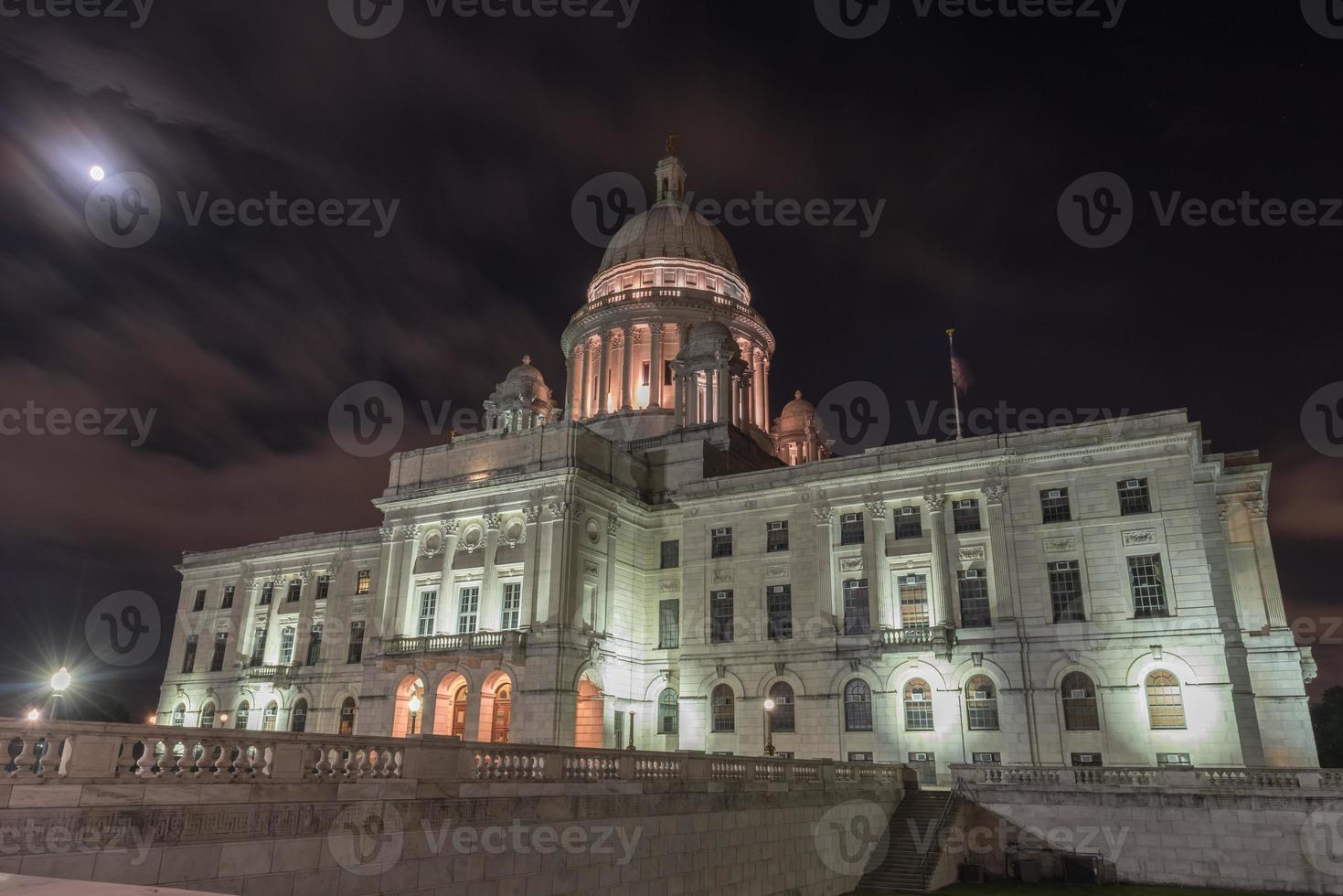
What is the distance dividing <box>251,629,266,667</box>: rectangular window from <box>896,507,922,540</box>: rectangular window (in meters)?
44.9

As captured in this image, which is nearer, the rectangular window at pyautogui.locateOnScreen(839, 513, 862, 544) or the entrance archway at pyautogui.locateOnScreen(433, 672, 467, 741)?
the rectangular window at pyautogui.locateOnScreen(839, 513, 862, 544)

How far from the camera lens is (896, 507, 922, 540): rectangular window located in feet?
148

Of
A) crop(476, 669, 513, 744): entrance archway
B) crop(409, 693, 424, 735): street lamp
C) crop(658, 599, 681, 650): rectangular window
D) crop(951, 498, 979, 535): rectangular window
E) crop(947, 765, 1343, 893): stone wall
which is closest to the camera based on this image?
crop(947, 765, 1343, 893): stone wall

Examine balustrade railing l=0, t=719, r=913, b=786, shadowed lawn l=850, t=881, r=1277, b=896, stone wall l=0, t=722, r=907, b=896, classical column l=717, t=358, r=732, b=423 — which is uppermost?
classical column l=717, t=358, r=732, b=423

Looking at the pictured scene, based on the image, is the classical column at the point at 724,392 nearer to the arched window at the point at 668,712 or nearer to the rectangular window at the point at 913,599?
the arched window at the point at 668,712

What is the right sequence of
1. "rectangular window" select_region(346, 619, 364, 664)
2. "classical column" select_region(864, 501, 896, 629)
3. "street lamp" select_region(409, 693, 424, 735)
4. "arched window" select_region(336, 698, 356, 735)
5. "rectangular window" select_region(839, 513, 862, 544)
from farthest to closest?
"rectangular window" select_region(346, 619, 364, 664) → "arched window" select_region(336, 698, 356, 735) → "street lamp" select_region(409, 693, 424, 735) → "rectangular window" select_region(839, 513, 862, 544) → "classical column" select_region(864, 501, 896, 629)

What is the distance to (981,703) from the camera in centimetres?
4103

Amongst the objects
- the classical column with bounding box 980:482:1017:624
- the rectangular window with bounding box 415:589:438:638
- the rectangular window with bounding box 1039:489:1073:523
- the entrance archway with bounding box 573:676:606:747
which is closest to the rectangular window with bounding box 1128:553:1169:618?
the rectangular window with bounding box 1039:489:1073:523

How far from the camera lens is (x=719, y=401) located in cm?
6156

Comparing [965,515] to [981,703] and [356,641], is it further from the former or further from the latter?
[356,641]

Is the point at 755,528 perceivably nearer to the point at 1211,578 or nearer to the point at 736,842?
the point at 1211,578

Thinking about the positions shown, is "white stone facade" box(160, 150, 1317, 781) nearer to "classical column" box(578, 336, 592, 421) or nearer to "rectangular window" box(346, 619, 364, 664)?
"rectangular window" box(346, 619, 364, 664)

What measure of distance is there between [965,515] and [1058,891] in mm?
18734

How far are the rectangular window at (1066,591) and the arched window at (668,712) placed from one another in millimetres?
20157
